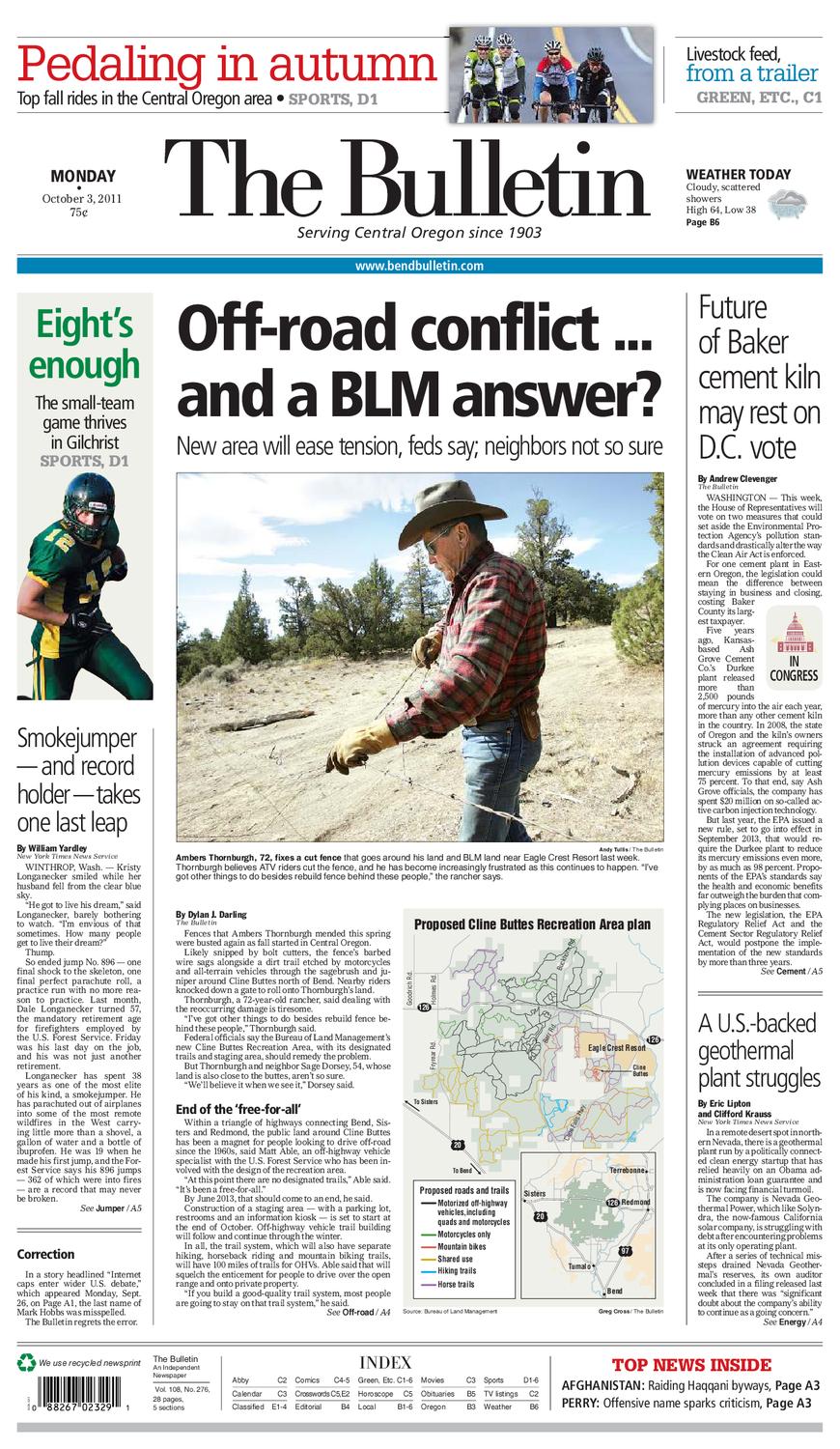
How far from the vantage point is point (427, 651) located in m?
4.82

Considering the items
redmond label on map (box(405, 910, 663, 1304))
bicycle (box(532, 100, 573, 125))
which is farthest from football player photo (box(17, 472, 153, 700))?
bicycle (box(532, 100, 573, 125))

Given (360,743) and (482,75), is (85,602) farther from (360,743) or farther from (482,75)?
(482,75)

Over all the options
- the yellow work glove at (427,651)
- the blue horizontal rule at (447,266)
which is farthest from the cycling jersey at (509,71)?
the yellow work glove at (427,651)

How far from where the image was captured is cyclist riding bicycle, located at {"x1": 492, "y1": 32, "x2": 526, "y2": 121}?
15.1 feet

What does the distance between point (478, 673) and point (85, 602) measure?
72.9 inches

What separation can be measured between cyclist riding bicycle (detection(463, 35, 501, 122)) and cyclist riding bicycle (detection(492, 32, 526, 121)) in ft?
0.06

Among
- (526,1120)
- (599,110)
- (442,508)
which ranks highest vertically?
(599,110)

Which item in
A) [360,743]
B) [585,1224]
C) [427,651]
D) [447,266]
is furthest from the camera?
[427,651]

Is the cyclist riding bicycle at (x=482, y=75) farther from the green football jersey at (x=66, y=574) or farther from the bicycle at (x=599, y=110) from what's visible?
the green football jersey at (x=66, y=574)

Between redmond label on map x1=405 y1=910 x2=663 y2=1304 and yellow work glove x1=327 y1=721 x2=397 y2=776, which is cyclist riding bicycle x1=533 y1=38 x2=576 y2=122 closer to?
yellow work glove x1=327 y1=721 x2=397 y2=776

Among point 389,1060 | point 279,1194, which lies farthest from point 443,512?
point 279,1194

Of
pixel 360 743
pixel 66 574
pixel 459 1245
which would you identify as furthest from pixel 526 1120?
pixel 66 574

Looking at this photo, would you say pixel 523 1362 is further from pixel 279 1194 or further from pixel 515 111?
pixel 515 111

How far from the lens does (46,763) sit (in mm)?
4715
